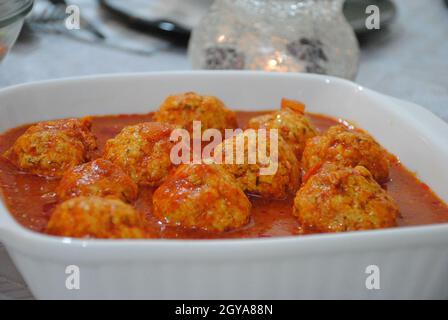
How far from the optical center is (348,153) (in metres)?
2.55

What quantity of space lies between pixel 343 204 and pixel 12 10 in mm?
1739

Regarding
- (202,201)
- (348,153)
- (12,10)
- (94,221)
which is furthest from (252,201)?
(12,10)

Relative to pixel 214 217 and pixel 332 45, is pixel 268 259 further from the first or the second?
pixel 332 45

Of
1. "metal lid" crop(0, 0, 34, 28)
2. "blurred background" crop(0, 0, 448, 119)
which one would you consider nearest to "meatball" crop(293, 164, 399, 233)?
"metal lid" crop(0, 0, 34, 28)

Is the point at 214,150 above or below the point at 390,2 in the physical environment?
below

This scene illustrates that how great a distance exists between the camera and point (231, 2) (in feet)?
12.8

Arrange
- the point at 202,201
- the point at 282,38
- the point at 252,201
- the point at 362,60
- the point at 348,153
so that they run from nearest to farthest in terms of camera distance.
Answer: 1. the point at 202,201
2. the point at 252,201
3. the point at 348,153
4. the point at 282,38
5. the point at 362,60

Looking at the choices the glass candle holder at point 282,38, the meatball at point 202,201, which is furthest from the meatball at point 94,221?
the glass candle holder at point 282,38

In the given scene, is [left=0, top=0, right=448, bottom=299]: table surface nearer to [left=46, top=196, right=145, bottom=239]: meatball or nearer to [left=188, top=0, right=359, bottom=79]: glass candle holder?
[left=188, top=0, right=359, bottom=79]: glass candle holder

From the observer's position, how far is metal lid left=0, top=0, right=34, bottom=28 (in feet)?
9.98

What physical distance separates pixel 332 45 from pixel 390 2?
123 cm

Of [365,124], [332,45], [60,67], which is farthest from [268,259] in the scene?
[60,67]

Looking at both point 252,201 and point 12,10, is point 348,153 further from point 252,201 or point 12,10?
point 12,10
